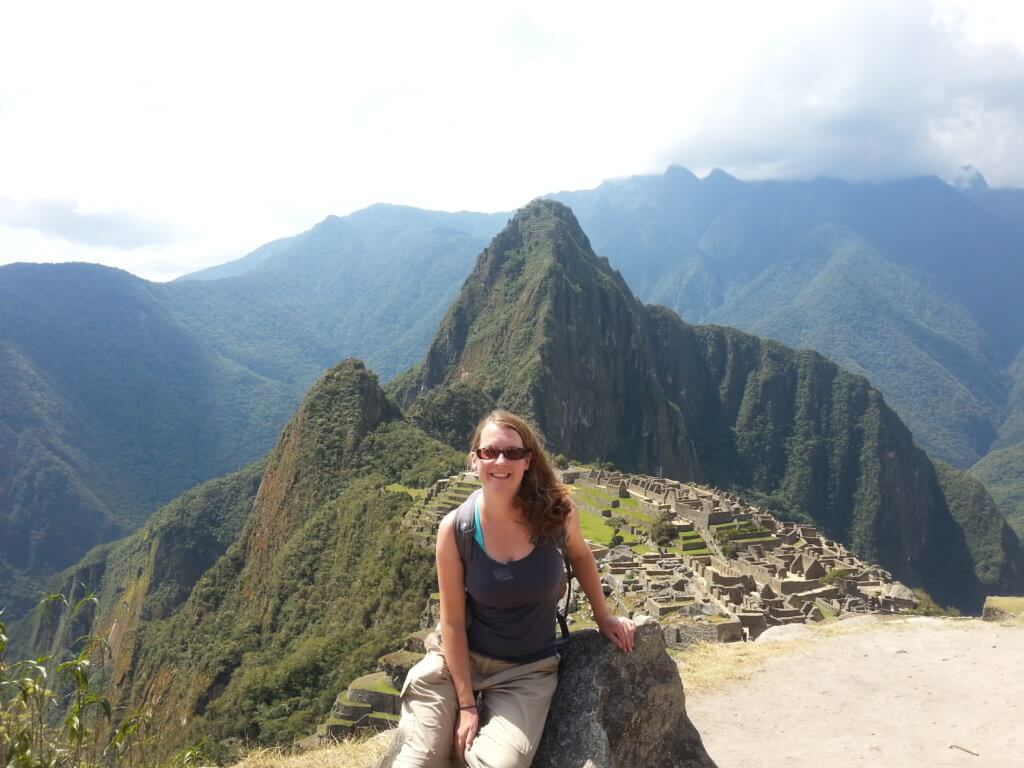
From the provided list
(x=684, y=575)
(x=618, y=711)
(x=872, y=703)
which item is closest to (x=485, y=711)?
(x=618, y=711)

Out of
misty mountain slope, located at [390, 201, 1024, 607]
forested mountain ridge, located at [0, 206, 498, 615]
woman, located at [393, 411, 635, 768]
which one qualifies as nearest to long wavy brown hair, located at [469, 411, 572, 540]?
woman, located at [393, 411, 635, 768]

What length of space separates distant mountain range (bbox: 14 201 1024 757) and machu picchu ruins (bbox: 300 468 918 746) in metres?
5.52

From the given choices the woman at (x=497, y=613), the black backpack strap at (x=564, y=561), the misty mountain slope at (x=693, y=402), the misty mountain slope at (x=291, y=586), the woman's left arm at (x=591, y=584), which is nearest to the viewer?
the woman at (x=497, y=613)

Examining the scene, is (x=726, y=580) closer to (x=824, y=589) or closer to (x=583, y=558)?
(x=824, y=589)

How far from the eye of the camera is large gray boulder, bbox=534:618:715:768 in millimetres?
4156

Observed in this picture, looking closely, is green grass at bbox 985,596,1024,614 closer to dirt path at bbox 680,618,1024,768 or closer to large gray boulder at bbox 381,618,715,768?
dirt path at bbox 680,618,1024,768

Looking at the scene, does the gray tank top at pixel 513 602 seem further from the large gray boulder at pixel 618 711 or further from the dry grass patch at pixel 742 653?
the dry grass patch at pixel 742 653

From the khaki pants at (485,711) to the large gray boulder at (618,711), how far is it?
0.15 m

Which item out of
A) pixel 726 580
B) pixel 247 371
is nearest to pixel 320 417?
pixel 726 580

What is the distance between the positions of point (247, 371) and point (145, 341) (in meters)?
30.2

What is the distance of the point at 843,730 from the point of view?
749 cm

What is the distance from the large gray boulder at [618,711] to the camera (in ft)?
13.6

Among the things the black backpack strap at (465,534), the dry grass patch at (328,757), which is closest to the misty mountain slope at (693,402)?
the dry grass patch at (328,757)

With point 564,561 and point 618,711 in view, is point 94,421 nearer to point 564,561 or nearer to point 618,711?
point 564,561
